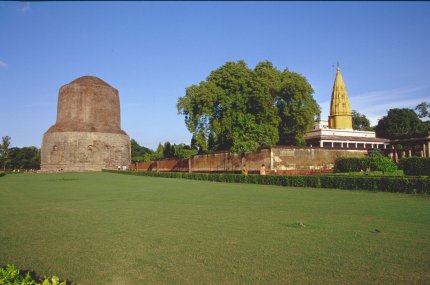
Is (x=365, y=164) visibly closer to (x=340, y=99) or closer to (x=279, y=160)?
(x=279, y=160)

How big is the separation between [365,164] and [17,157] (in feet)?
177

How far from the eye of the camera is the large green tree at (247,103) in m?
26.3

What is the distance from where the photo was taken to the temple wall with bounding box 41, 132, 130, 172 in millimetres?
40062

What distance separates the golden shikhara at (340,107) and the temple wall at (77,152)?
2591 centimetres

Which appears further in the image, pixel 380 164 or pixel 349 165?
pixel 349 165

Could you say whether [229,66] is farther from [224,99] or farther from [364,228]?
[364,228]

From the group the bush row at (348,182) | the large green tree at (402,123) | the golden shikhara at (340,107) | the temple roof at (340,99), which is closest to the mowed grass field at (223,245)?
the bush row at (348,182)

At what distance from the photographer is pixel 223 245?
4.86m

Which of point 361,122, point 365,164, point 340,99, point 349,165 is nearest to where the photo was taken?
point 365,164

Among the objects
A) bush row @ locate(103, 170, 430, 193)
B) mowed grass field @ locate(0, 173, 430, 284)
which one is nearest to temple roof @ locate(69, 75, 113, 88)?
bush row @ locate(103, 170, 430, 193)

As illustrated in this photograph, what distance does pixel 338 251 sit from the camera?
4496mm

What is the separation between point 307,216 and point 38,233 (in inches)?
181

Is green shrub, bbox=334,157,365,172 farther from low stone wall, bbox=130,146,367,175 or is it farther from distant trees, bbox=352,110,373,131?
distant trees, bbox=352,110,373,131

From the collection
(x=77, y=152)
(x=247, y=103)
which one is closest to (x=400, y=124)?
(x=247, y=103)
